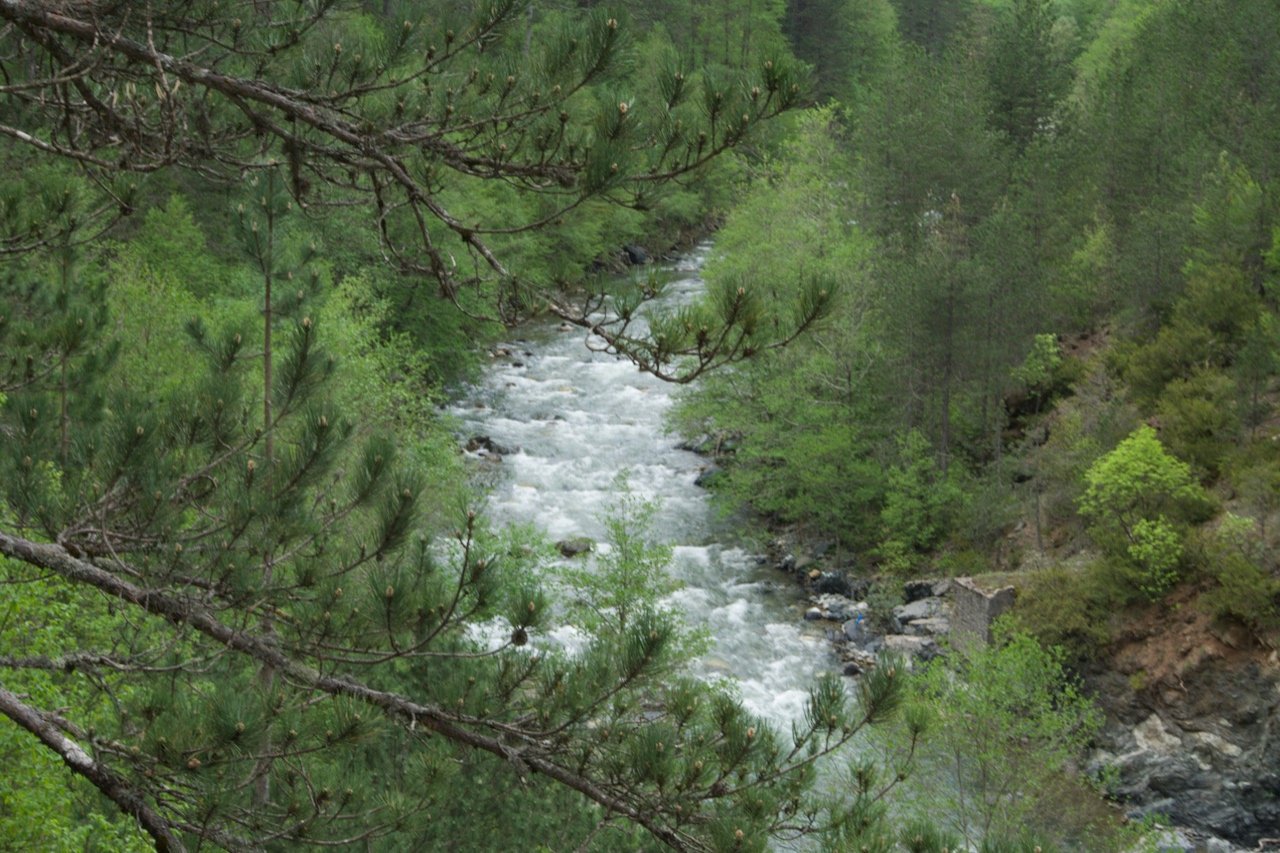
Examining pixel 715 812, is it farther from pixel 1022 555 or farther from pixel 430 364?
pixel 430 364

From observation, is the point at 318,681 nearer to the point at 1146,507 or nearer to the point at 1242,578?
the point at 1242,578

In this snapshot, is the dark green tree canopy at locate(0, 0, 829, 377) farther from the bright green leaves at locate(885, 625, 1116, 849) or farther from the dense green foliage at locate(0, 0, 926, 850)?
the bright green leaves at locate(885, 625, 1116, 849)

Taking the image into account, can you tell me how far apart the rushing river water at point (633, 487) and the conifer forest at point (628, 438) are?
0.14 m

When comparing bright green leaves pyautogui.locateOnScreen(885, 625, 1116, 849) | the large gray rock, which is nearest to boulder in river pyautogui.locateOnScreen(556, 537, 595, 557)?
the large gray rock

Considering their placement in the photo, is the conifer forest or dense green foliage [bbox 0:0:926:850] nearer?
dense green foliage [bbox 0:0:926:850]

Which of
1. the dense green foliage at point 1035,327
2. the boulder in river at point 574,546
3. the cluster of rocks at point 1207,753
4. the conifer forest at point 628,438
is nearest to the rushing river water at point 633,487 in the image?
the conifer forest at point 628,438

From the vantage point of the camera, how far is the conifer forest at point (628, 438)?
15.4 ft

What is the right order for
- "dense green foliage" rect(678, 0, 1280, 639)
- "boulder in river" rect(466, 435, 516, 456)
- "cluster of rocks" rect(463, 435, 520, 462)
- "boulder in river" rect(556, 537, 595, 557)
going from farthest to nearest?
"boulder in river" rect(466, 435, 516, 456) < "cluster of rocks" rect(463, 435, 520, 462) < "boulder in river" rect(556, 537, 595, 557) < "dense green foliage" rect(678, 0, 1280, 639)

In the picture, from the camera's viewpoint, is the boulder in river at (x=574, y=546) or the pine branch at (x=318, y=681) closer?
the pine branch at (x=318, y=681)

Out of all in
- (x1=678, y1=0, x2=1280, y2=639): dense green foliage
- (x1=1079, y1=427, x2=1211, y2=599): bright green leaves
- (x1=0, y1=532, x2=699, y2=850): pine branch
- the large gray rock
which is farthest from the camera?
the large gray rock

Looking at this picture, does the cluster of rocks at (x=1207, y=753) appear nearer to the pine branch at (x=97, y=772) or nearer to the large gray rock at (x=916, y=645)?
the large gray rock at (x=916, y=645)

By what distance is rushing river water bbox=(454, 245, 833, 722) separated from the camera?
20609mm

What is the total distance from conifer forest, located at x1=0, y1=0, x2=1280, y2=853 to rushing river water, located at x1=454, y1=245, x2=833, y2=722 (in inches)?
5.6

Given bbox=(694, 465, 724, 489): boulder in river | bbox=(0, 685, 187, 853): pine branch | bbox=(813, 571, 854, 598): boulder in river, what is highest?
bbox=(0, 685, 187, 853): pine branch
